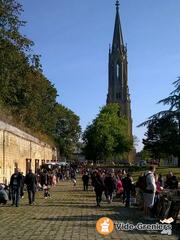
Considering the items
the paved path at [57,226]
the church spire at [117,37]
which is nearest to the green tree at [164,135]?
the paved path at [57,226]

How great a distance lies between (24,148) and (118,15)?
116m

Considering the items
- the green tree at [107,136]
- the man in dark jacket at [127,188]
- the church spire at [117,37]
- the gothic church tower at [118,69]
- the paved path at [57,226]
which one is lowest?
the paved path at [57,226]

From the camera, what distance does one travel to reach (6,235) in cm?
1322

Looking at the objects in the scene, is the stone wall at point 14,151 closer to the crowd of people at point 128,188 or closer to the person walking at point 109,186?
the crowd of people at point 128,188

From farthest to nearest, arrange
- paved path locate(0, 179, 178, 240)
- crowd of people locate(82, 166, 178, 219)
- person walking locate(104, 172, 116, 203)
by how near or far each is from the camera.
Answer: person walking locate(104, 172, 116, 203), crowd of people locate(82, 166, 178, 219), paved path locate(0, 179, 178, 240)

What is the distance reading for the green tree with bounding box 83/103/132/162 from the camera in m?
105

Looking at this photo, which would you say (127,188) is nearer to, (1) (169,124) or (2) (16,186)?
(2) (16,186)

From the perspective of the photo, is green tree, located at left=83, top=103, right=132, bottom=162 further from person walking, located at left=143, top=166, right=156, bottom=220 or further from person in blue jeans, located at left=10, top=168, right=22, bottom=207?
person walking, located at left=143, top=166, right=156, bottom=220

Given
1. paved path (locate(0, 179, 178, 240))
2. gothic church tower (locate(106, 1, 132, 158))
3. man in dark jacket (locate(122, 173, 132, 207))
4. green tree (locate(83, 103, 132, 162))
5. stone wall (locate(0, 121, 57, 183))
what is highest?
gothic church tower (locate(106, 1, 132, 158))

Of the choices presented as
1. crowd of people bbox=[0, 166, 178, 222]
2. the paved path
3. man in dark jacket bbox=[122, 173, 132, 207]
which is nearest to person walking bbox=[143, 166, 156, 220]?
crowd of people bbox=[0, 166, 178, 222]

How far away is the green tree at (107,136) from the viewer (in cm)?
10488

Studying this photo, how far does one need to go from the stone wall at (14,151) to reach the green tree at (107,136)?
159 ft

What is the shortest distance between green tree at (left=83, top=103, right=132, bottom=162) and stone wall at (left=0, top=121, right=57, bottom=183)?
48.4 meters

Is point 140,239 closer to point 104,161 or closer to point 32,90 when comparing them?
point 32,90
